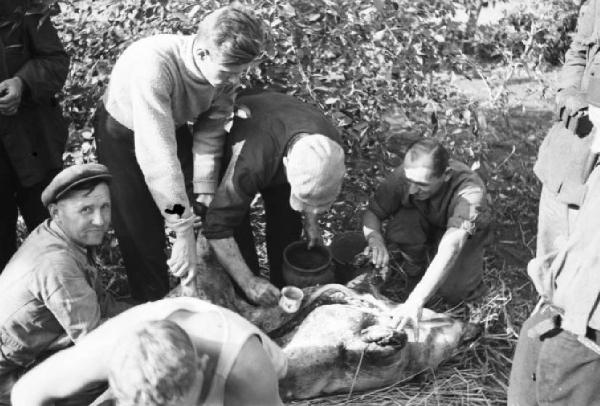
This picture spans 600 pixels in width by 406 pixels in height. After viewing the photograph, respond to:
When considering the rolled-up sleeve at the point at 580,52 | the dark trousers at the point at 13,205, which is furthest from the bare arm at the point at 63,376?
the rolled-up sleeve at the point at 580,52

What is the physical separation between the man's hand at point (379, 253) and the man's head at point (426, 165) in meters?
0.33

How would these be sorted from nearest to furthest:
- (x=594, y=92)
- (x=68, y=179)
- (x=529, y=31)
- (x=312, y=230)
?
1. (x=594, y=92)
2. (x=68, y=179)
3. (x=312, y=230)
4. (x=529, y=31)

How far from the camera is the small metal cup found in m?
3.39

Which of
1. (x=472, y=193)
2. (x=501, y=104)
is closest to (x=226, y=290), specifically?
(x=472, y=193)

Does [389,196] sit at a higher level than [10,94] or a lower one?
lower

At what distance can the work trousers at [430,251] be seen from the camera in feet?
12.9

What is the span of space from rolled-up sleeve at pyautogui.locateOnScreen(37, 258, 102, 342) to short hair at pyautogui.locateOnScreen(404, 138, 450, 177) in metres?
1.55

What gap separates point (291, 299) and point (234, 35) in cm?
117

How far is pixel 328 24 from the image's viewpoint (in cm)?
438

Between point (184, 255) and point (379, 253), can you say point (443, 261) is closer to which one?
point (379, 253)

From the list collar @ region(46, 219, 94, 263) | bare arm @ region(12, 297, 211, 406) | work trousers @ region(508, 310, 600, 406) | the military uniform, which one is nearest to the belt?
work trousers @ region(508, 310, 600, 406)

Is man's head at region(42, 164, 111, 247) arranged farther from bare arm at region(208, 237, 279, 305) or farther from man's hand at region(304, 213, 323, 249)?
man's hand at region(304, 213, 323, 249)

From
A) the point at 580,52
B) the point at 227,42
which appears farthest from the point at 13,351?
the point at 580,52

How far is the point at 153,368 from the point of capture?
6.39 ft
